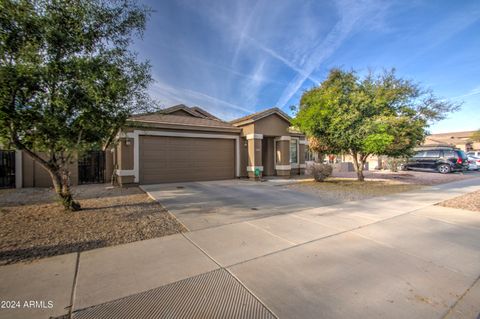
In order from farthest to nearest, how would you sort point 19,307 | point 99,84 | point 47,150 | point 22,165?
point 22,165, point 47,150, point 99,84, point 19,307

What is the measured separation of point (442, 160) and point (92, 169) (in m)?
25.4

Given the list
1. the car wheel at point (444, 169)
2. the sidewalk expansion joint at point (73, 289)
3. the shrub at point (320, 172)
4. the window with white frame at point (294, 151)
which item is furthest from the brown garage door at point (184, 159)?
the car wheel at point (444, 169)

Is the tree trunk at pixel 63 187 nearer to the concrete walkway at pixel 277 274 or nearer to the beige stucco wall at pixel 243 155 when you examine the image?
the concrete walkway at pixel 277 274

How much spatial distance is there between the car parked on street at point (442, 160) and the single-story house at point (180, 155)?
39.6 feet

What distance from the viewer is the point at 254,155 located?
1215cm

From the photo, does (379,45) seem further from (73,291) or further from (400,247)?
(73,291)

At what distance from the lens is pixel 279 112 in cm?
1323

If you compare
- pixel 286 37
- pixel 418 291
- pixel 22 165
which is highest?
pixel 286 37

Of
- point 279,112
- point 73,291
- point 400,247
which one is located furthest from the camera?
point 279,112

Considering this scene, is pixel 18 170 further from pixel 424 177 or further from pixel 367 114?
pixel 424 177

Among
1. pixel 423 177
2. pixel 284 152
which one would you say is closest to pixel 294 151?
pixel 284 152

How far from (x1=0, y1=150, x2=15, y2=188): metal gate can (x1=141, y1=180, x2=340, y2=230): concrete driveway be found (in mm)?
7220

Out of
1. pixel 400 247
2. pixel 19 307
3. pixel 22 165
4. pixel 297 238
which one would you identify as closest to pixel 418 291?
pixel 400 247

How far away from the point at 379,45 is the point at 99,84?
12834 mm
